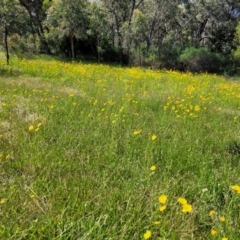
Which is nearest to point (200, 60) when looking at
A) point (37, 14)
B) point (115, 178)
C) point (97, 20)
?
point (97, 20)

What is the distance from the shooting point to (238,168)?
128 inches

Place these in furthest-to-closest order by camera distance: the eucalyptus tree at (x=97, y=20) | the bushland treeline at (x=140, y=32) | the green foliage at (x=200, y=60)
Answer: the green foliage at (x=200, y=60) < the eucalyptus tree at (x=97, y=20) < the bushland treeline at (x=140, y=32)

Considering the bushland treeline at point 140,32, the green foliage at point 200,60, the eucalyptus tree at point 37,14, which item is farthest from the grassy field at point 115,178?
the eucalyptus tree at point 37,14

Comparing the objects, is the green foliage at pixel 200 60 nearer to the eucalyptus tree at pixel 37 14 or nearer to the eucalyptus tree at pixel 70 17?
the eucalyptus tree at pixel 70 17

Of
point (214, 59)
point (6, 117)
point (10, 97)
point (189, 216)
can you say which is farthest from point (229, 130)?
point (214, 59)

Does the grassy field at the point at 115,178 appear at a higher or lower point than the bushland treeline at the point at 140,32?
lower

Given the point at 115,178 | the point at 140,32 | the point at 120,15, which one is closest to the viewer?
the point at 115,178

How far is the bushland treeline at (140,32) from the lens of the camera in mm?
24773

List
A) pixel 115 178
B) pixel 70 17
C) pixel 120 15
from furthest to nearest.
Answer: pixel 120 15
pixel 70 17
pixel 115 178

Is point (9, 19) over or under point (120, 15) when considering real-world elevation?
under

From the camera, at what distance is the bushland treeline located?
2477cm

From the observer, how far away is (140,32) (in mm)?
26656

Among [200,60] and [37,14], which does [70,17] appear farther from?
[200,60]

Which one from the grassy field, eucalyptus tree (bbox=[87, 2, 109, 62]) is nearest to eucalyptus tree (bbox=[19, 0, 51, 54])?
eucalyptus tree (bbox=[87, 2, 109, 62])
